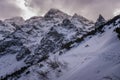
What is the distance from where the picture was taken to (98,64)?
2141 cm

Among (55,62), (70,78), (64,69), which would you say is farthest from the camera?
(55,62)

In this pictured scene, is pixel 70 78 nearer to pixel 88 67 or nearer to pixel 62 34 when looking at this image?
pixel 88 67

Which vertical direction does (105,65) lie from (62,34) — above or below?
below

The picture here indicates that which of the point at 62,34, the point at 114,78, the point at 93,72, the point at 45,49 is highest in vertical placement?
the point at 62,34

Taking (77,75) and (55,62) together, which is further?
(55,62)

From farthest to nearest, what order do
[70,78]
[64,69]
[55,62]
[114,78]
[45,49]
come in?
[45,49], [55,62], [64,69], [70,78], [114,78]

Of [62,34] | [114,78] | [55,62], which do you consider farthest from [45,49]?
[114,78]

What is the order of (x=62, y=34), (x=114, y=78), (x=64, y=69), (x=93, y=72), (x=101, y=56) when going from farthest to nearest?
(x=62, y=34) < (x=64, y=69) < (x=101, y=56) < (x=93, y=72) < (x=114, y=78)

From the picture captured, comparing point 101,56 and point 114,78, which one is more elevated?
point 101,56

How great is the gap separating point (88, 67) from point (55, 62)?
7.44 m

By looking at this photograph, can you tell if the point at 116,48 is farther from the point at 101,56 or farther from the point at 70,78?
the point at 70,78

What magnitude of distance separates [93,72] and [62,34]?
172422 mm

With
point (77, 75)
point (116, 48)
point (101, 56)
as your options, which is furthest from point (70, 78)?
point (116, 48)

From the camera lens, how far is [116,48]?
76.3 feet
